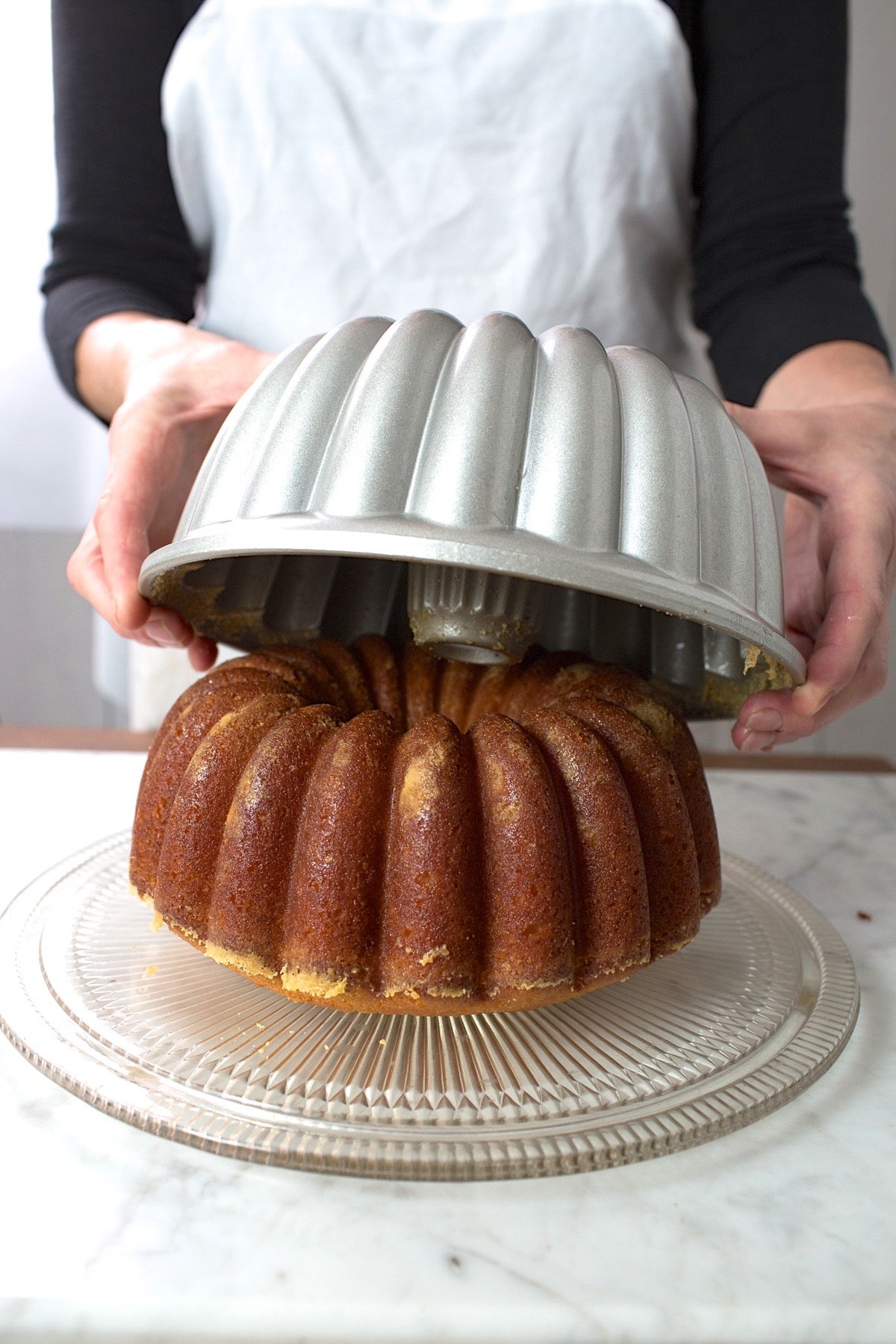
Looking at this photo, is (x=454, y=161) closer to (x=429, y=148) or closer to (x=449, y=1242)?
(x=429, y=148)

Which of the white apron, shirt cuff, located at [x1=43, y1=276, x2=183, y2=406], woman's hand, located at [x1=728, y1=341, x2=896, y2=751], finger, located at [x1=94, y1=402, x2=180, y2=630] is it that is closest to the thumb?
woman's hand, located at [x1=728, y1=341, x2=896, y2=751]

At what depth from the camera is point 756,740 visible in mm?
1034

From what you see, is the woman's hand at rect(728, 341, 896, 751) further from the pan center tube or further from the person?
the person

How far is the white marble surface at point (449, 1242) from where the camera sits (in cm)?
62

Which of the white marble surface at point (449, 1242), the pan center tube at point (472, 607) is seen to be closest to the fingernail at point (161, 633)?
the pan center tube at point (472, 607)

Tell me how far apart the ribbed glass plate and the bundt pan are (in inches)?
10.8

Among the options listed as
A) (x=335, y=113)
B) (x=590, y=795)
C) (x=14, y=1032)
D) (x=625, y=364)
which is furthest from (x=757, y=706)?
(x=335, y=113)

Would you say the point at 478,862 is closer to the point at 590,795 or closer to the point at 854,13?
the point at 590,795

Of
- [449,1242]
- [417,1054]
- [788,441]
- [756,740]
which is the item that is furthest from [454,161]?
[449,1242]

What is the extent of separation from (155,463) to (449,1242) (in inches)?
29.7

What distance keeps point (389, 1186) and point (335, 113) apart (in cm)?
159

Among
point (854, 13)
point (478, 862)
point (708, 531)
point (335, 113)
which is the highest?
point (854, 13)

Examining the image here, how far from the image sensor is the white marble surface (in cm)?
62

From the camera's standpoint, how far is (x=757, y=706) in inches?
38.8
